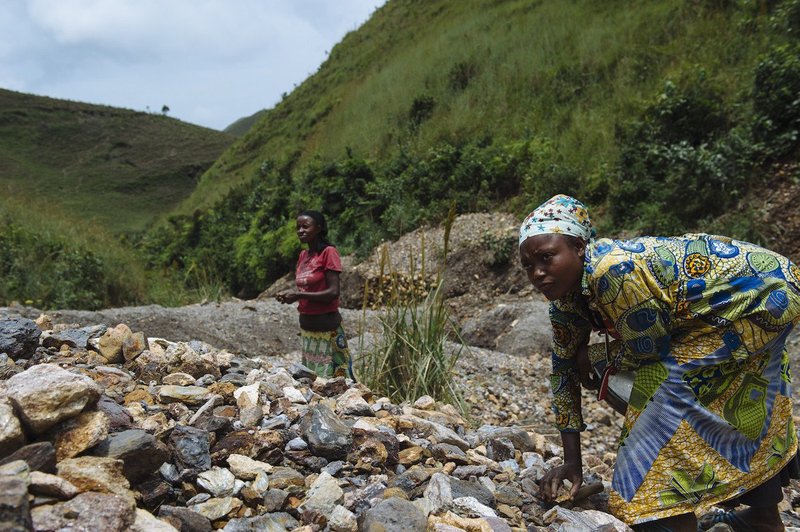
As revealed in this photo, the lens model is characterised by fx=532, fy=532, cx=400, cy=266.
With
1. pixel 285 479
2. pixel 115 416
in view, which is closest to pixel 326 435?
pixel 285 479

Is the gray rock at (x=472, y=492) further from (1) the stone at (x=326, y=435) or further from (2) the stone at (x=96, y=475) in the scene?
(2) the stone at (x=96, y=475)

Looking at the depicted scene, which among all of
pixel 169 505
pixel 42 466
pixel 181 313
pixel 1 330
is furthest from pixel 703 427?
pixel 181 313

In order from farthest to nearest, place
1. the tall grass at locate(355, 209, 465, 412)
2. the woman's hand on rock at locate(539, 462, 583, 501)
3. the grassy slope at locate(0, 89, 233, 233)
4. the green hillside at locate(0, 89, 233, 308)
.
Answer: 1. the grassy slope at locate(0, 89, 233, 233)
2. the green hillside at locate(0, 89, 233, 308)
3. the tall grass at locate(355, 209, 465, 412)
4. the woman's hand on rock at locate(539, 462, 583, 501)

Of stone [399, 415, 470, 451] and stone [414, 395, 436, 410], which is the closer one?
stone [399, 415, 470, 451]

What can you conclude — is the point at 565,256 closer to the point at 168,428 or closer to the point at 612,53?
the point at 168,428

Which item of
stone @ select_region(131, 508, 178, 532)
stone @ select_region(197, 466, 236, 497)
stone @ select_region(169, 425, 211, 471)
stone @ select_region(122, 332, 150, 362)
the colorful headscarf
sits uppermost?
the colorful headscarf

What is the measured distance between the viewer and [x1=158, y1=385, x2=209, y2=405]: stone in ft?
6.67

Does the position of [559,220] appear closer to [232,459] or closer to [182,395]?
[232,459]

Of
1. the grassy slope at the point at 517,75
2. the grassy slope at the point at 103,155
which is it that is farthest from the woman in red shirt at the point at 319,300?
the grassy slope at the point at 103,155

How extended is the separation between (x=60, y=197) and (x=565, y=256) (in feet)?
108

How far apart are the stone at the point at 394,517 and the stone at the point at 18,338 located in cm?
181

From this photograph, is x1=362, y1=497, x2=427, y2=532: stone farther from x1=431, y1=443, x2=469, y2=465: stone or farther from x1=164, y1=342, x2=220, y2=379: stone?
x1=164, y1=342, x2=220, y2=379: stone

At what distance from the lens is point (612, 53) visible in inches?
393

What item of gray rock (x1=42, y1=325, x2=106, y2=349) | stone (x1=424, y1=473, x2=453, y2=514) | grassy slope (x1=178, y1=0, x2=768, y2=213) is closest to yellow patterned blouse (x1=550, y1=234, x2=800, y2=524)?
stone (x1=424, y1=473, x2=453, y2=514)
